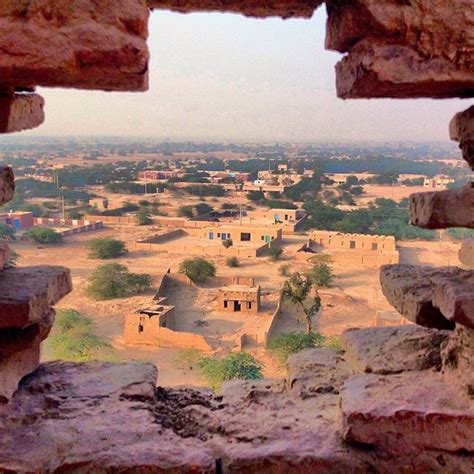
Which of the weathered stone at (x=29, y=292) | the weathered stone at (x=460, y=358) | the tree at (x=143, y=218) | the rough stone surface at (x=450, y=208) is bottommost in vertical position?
the tree at (x=143, y=218)

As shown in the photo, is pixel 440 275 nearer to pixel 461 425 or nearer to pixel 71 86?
pixel 461 425

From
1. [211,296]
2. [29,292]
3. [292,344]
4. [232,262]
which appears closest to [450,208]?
[29,292]

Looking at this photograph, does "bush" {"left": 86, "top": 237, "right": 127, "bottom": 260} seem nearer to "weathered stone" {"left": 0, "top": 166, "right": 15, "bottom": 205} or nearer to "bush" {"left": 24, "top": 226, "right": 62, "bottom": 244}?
"bush" {"left": 24, "top": 226, "right": 62, "bottom": 244}

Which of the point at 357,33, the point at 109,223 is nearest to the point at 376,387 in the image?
the point at 357,33

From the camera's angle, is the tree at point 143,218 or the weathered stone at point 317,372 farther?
the tree at point 143,218

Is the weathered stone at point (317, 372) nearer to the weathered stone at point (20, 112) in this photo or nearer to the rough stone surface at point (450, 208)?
the rough stone surface at point (450, 208)

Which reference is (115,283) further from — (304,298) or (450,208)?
(450,208)

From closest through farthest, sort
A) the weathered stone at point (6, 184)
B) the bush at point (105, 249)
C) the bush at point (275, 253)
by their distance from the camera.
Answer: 1. the weathered stone at point (6, 184)
2. the bush at point (275, 253)
3. the bush at point (105, 249)

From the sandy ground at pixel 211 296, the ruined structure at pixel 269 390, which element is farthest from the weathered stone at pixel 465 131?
the sandy ground at pixel 211 296
